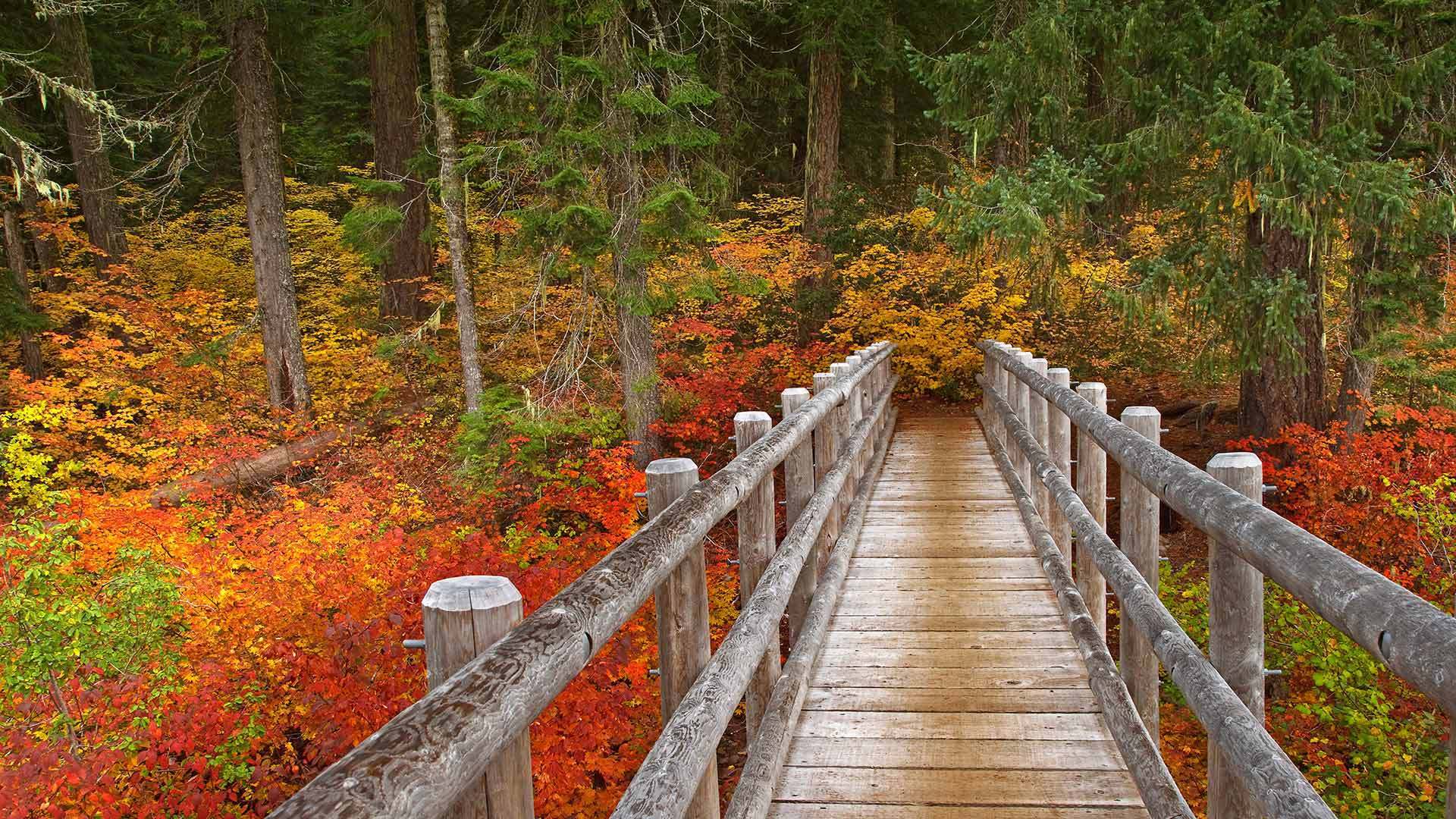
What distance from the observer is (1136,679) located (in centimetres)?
404

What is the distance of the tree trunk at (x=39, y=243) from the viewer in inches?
715

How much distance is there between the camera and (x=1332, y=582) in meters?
1.89

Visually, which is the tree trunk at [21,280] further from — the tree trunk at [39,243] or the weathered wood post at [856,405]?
the weathered wood post at [856,405]

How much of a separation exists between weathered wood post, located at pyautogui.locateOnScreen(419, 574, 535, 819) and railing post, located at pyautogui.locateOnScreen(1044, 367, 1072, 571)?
4905 mm

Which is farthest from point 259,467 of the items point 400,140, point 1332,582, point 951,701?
point 1332,582

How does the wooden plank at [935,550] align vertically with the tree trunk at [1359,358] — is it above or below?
below

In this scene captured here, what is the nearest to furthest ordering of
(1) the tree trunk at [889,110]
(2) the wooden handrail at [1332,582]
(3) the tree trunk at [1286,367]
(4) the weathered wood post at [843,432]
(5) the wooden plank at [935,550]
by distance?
1. (2) the wooden handrail at [1332,582]
2. (5) the wooden plank at [935,550]
3. (4) the weathered wood post at [843,432]
4. (3) the tree trunk at [1286,367]
5. (1) the tree trunk at [889,110]

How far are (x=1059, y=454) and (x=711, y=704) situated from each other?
4.24m

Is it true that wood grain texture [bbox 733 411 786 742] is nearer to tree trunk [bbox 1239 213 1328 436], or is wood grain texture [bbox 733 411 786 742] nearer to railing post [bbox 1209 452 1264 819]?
railing post [bbox 1209 452 1264 819]

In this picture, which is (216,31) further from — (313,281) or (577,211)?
(577,211)

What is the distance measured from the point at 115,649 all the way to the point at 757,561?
6461 millimetres

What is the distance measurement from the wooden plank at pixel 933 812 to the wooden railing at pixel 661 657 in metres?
0.18

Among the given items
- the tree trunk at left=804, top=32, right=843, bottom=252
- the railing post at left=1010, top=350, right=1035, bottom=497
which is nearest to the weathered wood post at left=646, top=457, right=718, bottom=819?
the railing post at left=1010, top=350, right=1035, bottom=497

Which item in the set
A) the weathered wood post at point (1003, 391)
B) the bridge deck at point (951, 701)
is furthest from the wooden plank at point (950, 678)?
the weathered wood post at point (1003, 391)
